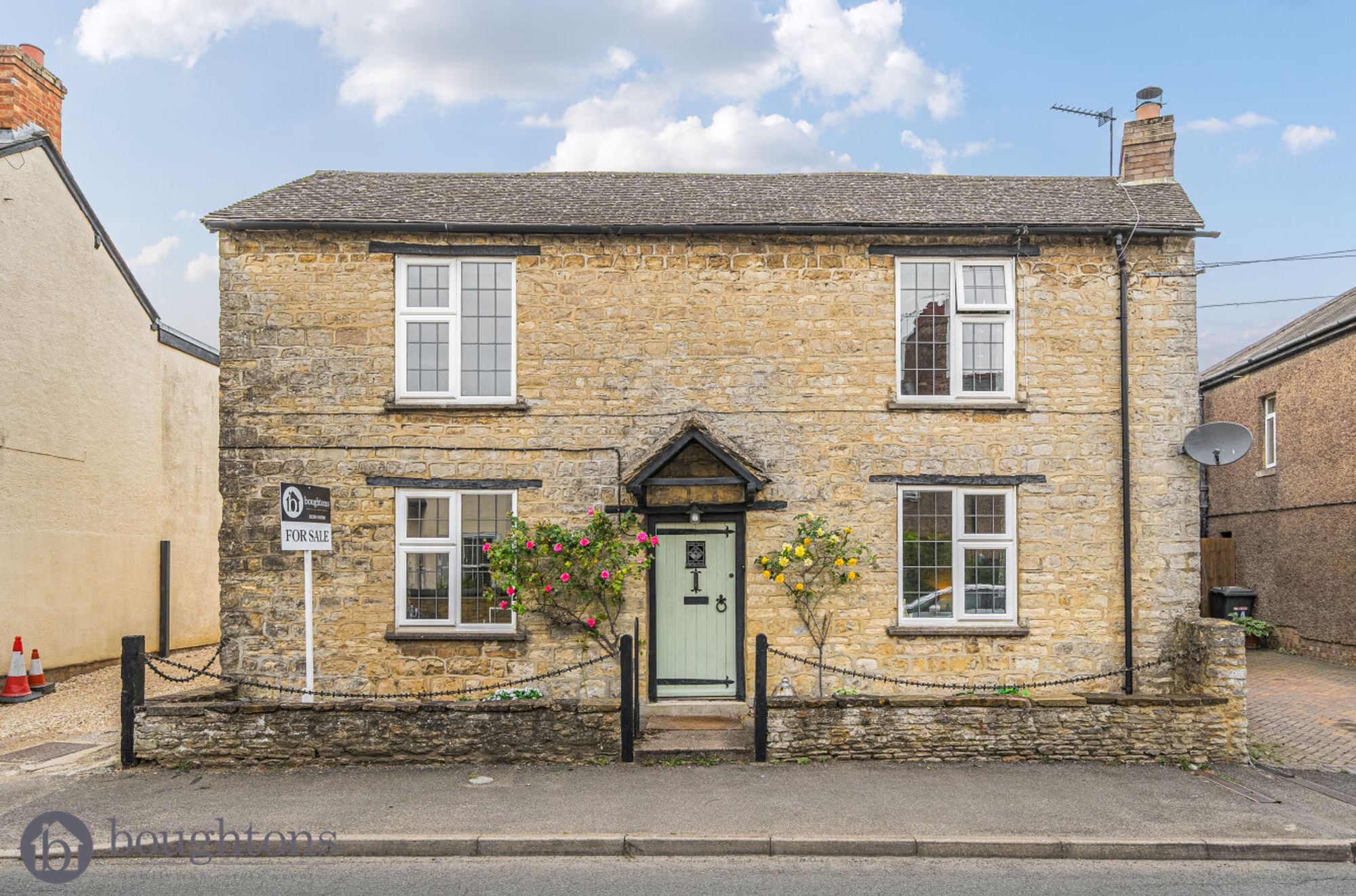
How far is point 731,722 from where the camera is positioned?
9.98 meters

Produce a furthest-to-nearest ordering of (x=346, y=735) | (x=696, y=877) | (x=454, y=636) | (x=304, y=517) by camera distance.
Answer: (x=454, y=636) → (x=304, y=517) → (x=346, y=735) → (x=696, y=877)

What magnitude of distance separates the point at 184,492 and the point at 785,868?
15.0m

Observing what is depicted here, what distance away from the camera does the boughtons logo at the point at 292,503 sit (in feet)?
28.5

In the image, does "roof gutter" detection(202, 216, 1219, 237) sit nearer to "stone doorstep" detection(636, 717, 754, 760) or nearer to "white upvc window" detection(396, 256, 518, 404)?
"white upvc window" detection(396, 256, 518, 404)

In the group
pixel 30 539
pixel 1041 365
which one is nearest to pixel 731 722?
pixel 1041 365

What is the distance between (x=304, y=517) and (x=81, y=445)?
7.75 metres

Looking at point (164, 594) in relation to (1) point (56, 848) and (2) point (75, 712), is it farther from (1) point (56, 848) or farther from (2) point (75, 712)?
(1) point (56, 848)

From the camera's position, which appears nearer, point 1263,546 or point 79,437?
point 79,437

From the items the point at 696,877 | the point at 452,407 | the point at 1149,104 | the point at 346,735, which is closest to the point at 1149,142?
the point at 1149,104

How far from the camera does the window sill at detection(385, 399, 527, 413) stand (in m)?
10.7

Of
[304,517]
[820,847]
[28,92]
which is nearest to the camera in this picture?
[820,847]

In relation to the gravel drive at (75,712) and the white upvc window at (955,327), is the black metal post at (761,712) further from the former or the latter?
the gravel drive at (75,712)

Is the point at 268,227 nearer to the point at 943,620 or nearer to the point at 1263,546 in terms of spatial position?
the point at 943,620

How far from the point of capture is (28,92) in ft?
44.4
